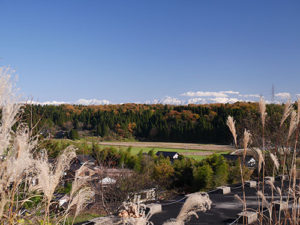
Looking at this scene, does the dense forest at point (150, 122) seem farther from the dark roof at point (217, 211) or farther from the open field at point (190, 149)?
the dark roof at point (217, 211)

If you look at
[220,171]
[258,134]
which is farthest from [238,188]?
[258,134]

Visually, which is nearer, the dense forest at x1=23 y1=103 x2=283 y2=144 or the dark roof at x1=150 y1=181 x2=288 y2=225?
the dark roof at x1=150 y1=181 x2=288 y2=225

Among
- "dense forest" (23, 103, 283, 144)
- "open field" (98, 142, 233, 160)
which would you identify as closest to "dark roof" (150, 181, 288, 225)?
"open field" (98, 142, 233, 160)

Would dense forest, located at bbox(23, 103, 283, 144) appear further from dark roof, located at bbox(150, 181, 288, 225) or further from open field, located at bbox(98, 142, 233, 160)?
dark roof, located at bbox(150, 181, 288, 225)

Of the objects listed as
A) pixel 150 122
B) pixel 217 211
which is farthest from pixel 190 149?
pixel 217 211

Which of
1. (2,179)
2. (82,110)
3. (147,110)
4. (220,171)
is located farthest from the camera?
(147,110)

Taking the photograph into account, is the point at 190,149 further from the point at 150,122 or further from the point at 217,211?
the point at 217,211

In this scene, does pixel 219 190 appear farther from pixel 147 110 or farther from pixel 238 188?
pixel 147 110

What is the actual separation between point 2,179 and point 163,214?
7.64 m

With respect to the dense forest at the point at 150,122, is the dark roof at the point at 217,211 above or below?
below

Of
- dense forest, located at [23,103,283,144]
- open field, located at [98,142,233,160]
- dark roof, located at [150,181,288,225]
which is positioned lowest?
open field, located at [98,142,233,160]

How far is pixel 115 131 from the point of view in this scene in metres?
54.5

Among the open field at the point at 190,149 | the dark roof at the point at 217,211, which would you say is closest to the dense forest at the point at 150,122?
the open field at the point at 190,149

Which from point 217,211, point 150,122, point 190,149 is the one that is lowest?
point 190,149
